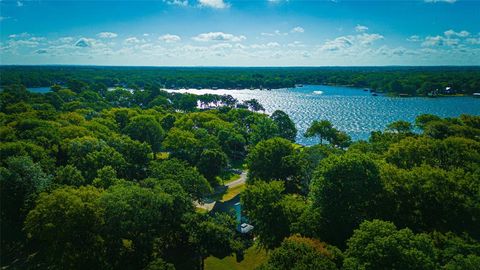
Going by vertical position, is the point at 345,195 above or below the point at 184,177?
above

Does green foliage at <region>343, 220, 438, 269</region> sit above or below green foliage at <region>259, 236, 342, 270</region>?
above

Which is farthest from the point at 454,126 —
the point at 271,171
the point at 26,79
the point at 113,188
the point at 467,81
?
the point at 26,79

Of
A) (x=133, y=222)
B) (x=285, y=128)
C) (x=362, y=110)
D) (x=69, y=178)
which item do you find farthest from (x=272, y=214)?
(x=362, y=110)

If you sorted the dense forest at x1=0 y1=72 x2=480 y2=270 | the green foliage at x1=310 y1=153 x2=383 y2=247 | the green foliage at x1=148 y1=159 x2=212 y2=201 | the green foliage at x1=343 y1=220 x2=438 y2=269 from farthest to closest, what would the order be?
1. the green foliage at x1=148 y1=159 x2=212 y2=201
2. the green foliage at x1=310 y1=153 x2=383 y2=247
3. the dense forest at x1=0 y1=72 x2=480 y2=270
4. the green foliage at x1=343 y1=220 x2=438 y2=269

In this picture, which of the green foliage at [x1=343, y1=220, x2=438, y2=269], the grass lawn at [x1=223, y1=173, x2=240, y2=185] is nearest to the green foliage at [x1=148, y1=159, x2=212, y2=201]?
the grass lawn at [x1=223, y1=173, x2=240, y2=185]

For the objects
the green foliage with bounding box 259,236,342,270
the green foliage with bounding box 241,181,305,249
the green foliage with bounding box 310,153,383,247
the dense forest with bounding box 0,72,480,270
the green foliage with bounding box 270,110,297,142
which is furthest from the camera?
the green foliage with bounding box 270,110,297,142

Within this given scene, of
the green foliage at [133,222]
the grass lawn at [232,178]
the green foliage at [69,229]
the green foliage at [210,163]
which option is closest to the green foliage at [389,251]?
the green foliage at [133,222]

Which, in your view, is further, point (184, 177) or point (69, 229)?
point (184, 177)

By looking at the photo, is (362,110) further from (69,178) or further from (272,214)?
(69,178)

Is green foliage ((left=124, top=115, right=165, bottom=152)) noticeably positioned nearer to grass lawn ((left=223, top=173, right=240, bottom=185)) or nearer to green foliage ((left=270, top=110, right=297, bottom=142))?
grass lawn ((left=223, top=173, right=240, bottom=185))
